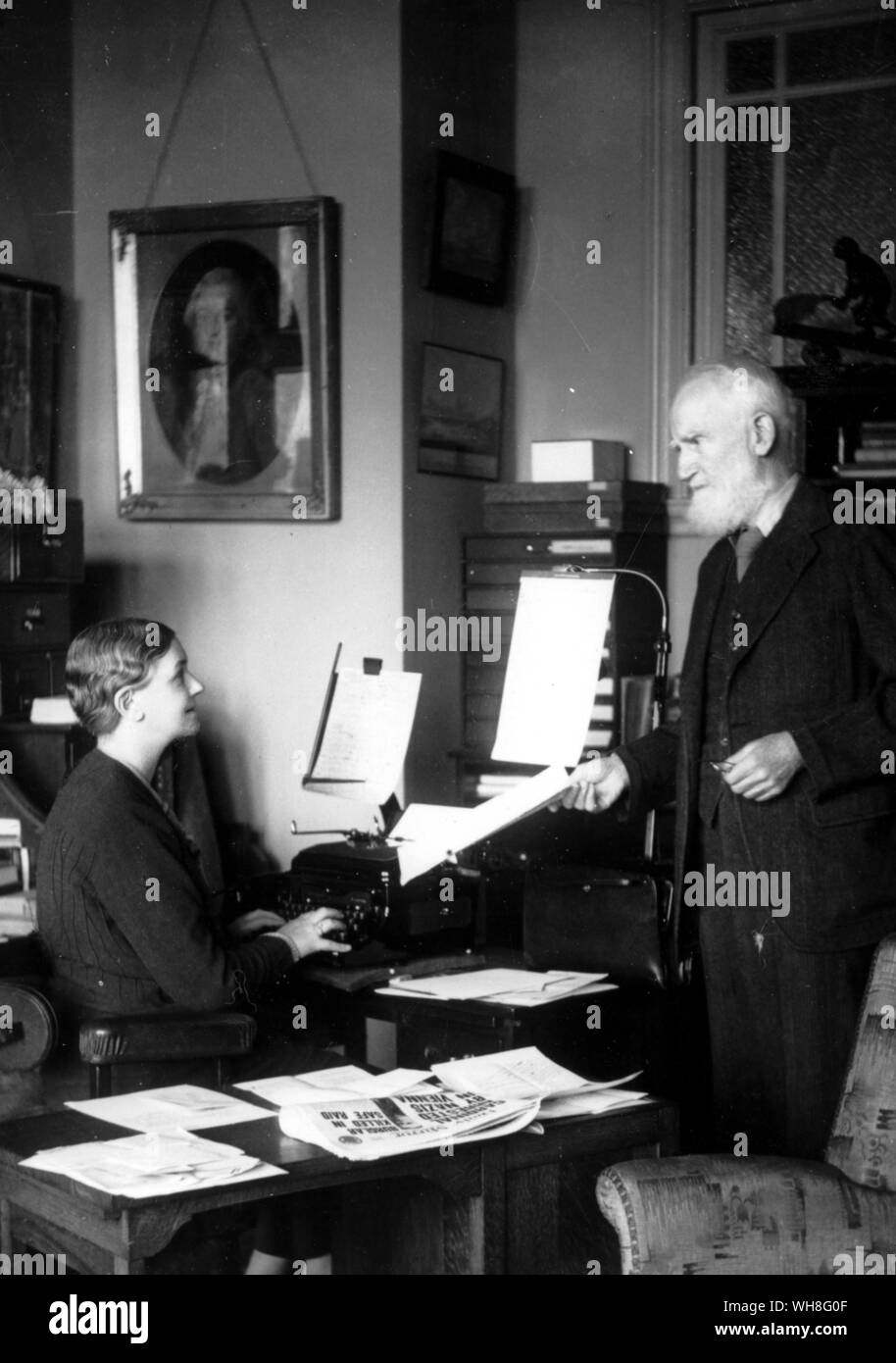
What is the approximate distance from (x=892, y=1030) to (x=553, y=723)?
1.10m

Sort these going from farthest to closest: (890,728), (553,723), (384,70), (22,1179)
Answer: (384,70) < (553,723) < (890,728) < (22,1179)

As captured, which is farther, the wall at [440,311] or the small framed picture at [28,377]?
A: the small framed picture at [28,377]

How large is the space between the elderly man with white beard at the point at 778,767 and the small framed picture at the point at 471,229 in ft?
6.03

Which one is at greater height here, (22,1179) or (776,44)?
(776,44)

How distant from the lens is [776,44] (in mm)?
4781

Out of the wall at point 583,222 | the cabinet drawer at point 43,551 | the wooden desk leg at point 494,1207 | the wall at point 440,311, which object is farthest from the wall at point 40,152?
the wooden desk leg at point 494,1207

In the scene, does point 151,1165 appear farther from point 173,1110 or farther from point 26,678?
point 26,678

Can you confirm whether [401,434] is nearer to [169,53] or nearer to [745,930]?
[169,53]

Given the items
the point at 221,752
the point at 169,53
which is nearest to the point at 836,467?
the point at 221,752

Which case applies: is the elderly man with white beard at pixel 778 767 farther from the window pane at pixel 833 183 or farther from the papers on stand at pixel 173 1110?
the window pane at pixel 833 183

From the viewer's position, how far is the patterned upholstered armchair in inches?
A: 84.0

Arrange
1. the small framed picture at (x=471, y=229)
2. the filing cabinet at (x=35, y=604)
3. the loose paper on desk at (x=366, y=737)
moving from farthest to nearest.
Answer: the small framed picture at (x=471, y=229) < the filing cabinet at (x=35, y=604) < the loose paper on desk at (x=366, y=737)

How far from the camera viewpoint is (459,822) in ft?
10.4

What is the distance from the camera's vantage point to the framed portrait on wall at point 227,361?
462 centimetres
